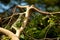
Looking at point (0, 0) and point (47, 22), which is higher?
point (0, 0)

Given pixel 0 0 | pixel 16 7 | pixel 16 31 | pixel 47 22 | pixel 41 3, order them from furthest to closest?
pixel 41 3
pixel 0 0
pixel 16 7
pixel 47 22
pixel 16 31

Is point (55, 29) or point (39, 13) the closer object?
point (55, 29)

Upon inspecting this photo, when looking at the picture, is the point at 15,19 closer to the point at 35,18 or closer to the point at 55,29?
the point at 35,18

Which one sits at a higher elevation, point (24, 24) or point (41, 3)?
point (41, 3)

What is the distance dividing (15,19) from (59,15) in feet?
1.37

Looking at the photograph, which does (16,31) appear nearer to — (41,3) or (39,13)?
(39,13)

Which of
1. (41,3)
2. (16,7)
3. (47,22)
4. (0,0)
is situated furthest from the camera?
(41,3)

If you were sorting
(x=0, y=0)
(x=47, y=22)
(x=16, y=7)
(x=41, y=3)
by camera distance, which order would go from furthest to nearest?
(x=41, y=3) < (x=0, y=0) < (x=16, y=7) < (x=47, y=22)

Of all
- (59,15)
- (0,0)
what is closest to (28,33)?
(59,15)

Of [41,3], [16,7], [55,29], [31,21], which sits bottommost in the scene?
[55,29]

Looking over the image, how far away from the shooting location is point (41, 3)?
4070 millimetres

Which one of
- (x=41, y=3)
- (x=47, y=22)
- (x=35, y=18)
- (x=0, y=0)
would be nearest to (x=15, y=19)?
(x=35, y=18)

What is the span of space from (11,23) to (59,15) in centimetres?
46

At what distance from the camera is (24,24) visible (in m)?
1.69
